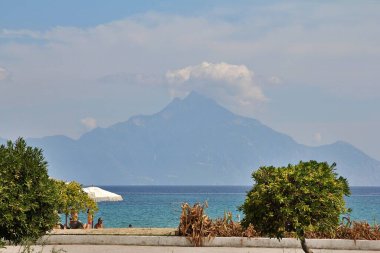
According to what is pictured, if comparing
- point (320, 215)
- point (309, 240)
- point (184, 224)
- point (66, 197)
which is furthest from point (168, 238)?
point (66, 197)

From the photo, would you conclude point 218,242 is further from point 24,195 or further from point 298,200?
point 24,195

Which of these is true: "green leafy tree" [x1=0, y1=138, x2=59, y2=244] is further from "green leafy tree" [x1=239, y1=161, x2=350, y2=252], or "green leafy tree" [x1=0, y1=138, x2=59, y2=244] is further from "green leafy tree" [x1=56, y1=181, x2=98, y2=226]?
"green leafy tree" [x1=56, y1=181, x2=98, y2=226]

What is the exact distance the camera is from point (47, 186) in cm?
2339

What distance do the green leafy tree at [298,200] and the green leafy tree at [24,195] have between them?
6.22m

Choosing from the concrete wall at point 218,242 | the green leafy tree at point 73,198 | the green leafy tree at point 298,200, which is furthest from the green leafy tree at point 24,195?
the green leafy tree at point 73,198

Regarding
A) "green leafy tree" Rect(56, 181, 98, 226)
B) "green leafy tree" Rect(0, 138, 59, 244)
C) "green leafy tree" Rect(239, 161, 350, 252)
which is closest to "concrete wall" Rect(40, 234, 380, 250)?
"green leafy tree" Rect(0, 138, 59, 244)

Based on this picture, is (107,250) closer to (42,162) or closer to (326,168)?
(42,162)

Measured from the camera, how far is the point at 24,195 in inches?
883

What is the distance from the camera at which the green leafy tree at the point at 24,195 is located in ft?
72.1

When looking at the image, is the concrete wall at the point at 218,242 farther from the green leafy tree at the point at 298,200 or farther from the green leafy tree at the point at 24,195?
the green leafy tree at the point at 298,200

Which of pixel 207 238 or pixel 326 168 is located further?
pixel 207 238

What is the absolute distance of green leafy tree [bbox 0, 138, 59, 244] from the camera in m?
22.0

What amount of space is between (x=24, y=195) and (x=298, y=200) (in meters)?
7.81

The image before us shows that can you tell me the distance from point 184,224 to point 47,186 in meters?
7.25
